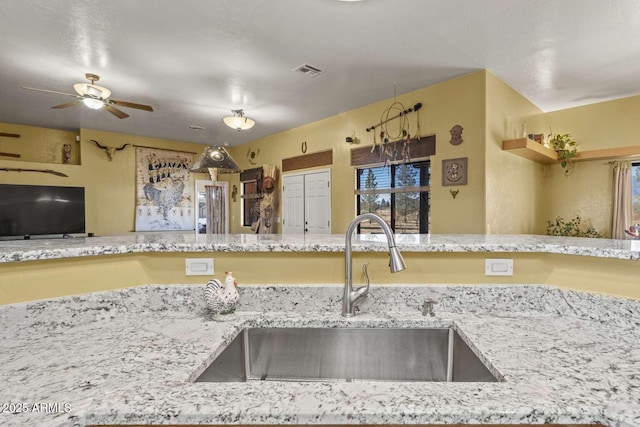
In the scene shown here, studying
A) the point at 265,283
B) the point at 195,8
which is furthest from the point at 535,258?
the point at 195,8

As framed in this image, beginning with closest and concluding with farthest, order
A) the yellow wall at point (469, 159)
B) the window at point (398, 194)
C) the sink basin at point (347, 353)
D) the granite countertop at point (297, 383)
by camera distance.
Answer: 1. the granite countertop at point (297, 383)
2. the sink basin at point (347, 353)
3. the yellow wall at point (469, 159)
4. the window at point (398, 194)

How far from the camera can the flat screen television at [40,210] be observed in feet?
15.9

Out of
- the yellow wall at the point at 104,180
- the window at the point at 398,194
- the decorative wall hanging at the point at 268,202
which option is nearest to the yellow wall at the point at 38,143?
the yellow wall at the point at 104,180

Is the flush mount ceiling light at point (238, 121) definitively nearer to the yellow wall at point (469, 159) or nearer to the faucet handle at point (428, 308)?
the yellow wall at point (469, 159)

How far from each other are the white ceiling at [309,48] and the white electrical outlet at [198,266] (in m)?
1.95

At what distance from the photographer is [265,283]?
1218 millimetres

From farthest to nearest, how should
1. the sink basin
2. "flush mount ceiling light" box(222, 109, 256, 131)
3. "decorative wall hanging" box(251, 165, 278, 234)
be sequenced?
"decorative wall hanging" box(251, 165, 278, 234) → "flush mount ceiling light" box(222, 109, 256, 131) → the sink basin

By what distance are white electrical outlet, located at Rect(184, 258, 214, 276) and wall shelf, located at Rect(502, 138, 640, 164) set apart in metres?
3.36

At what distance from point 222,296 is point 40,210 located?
18.9 feet

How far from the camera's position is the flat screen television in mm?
4832

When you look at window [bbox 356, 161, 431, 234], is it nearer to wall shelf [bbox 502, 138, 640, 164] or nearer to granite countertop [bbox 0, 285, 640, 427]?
wall shelf [bbox 502, 138, 640, 164]

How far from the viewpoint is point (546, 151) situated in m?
3.74

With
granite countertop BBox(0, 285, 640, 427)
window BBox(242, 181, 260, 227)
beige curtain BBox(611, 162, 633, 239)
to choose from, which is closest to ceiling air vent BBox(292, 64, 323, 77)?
granite countertop BBox(0, 285, 640, 427)

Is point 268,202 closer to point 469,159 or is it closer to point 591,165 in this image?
point 469,159
